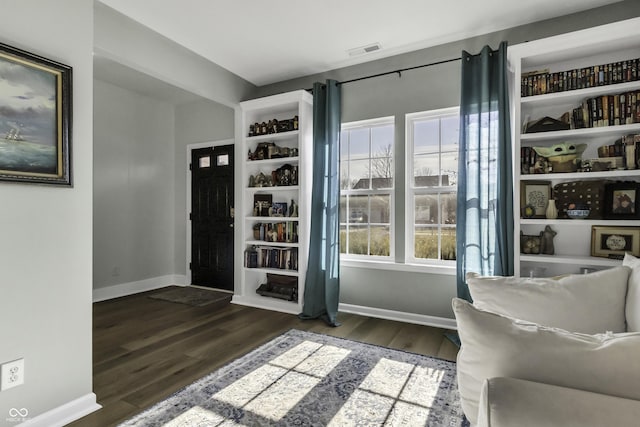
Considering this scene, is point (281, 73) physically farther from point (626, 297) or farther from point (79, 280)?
point (626, 297)

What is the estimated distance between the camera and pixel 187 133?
5152 mm

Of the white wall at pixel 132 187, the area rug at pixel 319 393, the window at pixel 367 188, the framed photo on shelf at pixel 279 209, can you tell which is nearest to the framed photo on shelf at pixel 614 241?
the area rug at pixel 319 393

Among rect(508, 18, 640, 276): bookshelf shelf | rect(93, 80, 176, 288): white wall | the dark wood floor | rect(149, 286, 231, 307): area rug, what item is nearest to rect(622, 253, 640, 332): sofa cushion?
rect(508, 18, 640, 276): bookshelf shelf

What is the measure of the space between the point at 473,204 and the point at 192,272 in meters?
4.22

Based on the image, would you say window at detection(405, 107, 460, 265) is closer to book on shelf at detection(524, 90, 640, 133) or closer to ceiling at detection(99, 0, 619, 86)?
ceiling at detection(99, 0, 619, 86)

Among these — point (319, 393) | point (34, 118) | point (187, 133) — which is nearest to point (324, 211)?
point (319, 393)

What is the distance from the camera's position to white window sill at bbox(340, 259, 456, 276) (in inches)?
126

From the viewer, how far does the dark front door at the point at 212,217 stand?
482cm

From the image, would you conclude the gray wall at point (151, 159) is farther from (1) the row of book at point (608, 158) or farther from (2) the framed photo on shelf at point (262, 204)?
(1) the row of book at point (608, 158)

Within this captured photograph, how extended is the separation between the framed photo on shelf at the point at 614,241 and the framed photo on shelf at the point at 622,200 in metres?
0.11

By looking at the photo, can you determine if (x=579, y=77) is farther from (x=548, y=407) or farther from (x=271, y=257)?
(x=271, y=257)

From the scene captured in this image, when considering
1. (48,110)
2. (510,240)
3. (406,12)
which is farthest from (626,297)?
(48,110)

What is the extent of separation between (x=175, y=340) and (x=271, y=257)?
4.61ft

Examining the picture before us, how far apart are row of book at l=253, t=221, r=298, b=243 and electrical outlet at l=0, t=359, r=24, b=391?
2.55 m
